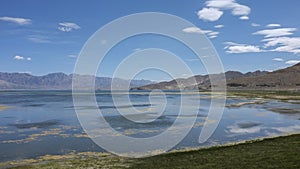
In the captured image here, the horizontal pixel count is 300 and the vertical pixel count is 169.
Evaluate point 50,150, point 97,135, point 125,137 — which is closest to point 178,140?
point 125,137

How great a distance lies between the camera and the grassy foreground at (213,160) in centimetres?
1669

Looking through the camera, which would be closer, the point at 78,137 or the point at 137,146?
the point at 137,146

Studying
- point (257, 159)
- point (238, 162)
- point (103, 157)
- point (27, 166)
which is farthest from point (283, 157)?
point (27, 166)

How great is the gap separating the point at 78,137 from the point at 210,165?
59.6 feet

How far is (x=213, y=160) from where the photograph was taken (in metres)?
18.5

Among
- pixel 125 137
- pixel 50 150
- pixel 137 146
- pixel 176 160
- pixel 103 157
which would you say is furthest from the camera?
pixel 125 137

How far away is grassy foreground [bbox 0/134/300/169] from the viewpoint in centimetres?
1669

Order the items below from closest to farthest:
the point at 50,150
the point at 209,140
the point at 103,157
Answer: the point at 103,157, the point at 50,150, the point at 209,140

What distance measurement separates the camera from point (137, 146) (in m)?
27.3

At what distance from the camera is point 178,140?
29844 millimetres

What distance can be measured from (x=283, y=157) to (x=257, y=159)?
139 cm

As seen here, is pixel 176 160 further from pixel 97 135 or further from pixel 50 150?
pixel 97 135

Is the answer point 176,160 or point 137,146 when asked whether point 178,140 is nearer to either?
point 137,146

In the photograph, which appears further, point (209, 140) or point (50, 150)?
point (209, 140)
